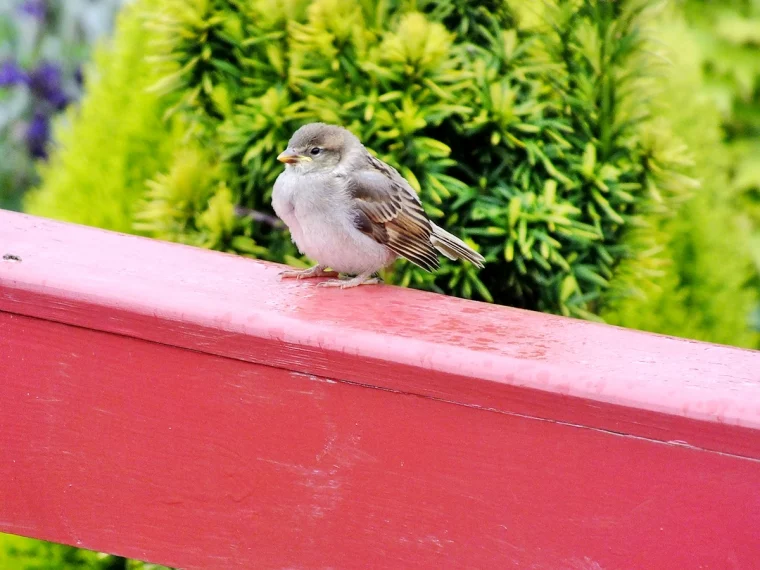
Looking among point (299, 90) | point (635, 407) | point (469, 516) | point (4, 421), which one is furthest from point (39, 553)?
point (635, 407)

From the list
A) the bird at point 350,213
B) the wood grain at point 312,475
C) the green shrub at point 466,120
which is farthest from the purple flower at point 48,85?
the wood grain at point 312,475

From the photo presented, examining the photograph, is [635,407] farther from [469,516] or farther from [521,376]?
[469,516]

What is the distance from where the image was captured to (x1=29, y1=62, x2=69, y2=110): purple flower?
17.7 feet

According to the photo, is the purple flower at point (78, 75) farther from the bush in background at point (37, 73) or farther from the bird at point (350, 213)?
the bird at point (350, 213)

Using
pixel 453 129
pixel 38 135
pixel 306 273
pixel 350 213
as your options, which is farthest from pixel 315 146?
pixel 38 135

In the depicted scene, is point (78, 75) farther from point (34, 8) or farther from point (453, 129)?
point (453, 129)

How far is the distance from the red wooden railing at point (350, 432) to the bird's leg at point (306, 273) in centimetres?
23

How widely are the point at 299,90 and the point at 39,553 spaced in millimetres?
1437

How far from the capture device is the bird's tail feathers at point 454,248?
243 cm

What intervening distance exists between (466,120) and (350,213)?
407 millimetres

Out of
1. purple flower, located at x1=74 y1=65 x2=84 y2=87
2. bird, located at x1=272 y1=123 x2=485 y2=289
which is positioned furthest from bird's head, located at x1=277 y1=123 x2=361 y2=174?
purple flower, located at x1=74 y1=65 x2=84 y2=87

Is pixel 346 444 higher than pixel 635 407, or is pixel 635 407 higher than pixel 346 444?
pixel 635 407

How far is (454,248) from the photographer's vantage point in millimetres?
2457

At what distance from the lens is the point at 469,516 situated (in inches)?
56.9
